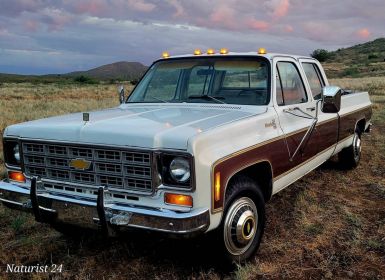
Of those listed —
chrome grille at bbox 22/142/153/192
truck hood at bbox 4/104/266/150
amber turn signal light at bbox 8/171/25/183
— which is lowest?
amber turn signal light at bbox 8/171/25/183

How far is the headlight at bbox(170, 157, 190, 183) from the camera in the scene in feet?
10.3

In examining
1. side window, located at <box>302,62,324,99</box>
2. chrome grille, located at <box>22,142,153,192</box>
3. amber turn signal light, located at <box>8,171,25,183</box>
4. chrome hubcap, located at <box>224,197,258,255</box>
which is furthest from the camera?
side window, located at <box>302,62,324,99</box>

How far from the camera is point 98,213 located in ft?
10.7

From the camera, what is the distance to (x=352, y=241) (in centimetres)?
434

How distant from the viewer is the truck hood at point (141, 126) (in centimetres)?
318

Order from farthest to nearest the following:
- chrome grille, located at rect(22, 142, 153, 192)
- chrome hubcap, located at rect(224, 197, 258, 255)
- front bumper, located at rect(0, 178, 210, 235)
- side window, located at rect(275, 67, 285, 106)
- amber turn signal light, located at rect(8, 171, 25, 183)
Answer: side window, located at rect(275, 67, 285, 106) < amber turn signal light, located at rect(8, 171, 25, 183) < chrome hubcap, located at rect(224, 197, 258, 255) < chrome grille, located at rect(22, 142, 153, 192) < front bumper, located at rect(0, 178, 210, 235)

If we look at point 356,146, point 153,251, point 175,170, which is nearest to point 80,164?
point 175,170

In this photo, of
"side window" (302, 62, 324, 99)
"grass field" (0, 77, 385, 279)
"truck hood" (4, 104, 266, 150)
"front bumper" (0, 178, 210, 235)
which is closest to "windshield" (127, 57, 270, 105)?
"truck hood" (4, 104, 266, 150)

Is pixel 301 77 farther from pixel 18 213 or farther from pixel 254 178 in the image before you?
pixel 18 213

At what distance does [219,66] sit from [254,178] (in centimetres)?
139

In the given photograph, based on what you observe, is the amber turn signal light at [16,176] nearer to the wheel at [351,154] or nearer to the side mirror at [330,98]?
the side mirror at [330,98]

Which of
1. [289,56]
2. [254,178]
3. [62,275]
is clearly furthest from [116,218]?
[289,56]

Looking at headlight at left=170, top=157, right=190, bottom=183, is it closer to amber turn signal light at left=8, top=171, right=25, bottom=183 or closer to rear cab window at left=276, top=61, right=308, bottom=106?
amber turn signal light at left=8, top=171, right=25, bottom=183

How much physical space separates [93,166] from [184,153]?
0.80 m
